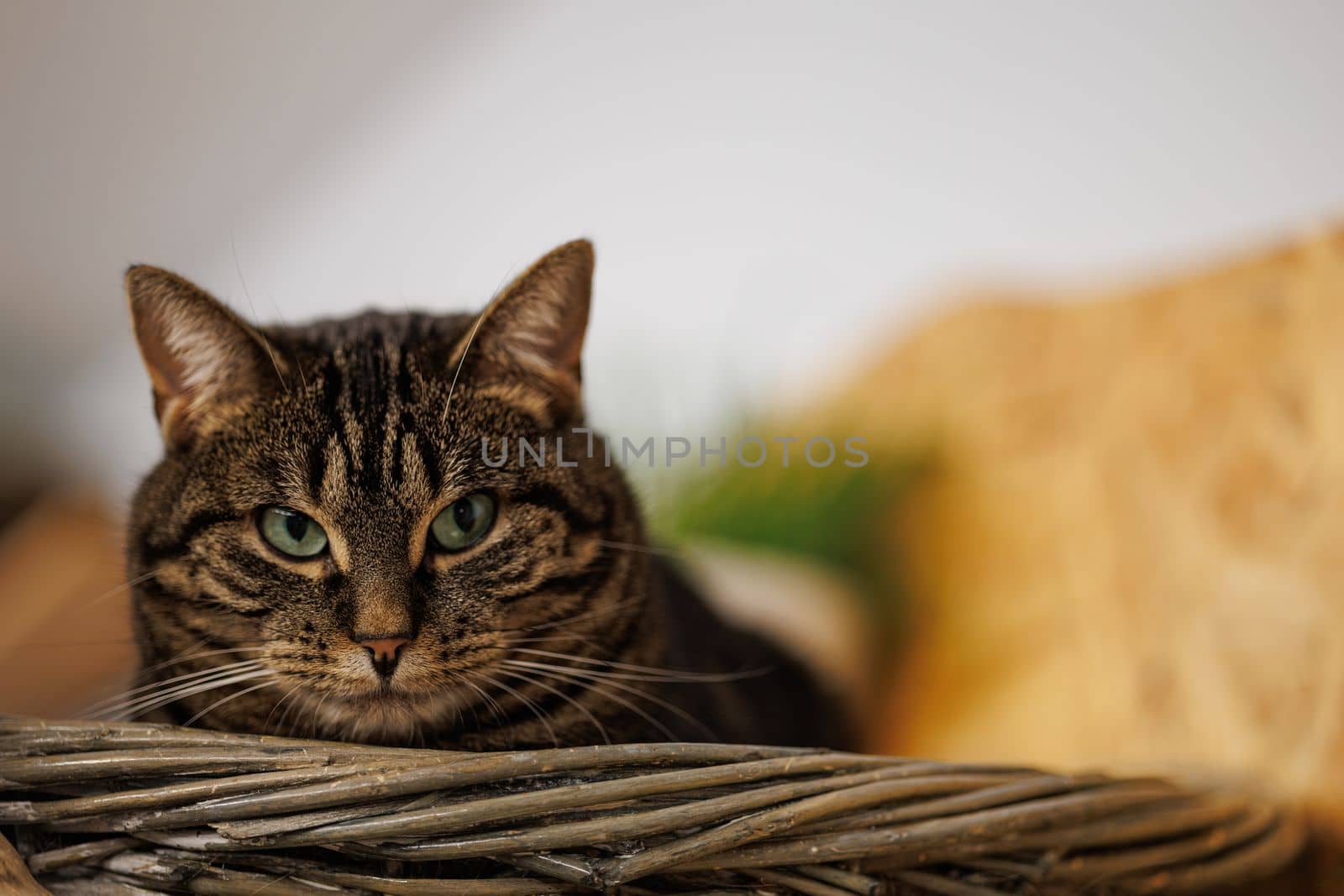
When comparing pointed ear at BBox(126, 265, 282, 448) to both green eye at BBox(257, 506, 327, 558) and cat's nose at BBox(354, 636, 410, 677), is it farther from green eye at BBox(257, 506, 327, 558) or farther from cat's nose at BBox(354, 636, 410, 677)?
cat's nose at BBox(354, 636, 410, 677)

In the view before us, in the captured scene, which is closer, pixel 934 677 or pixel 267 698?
pixel 267 698

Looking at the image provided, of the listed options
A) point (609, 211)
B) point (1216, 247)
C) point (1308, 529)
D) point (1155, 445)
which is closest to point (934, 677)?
point (1155, 445)

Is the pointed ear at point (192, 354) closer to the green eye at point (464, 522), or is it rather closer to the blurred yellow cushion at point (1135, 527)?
the green eye at point (464, 522)

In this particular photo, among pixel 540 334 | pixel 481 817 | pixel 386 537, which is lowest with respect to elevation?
pixel 481 817

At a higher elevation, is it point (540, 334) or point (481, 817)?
point (540, 334)

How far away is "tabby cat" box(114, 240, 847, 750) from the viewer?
0.75 metres

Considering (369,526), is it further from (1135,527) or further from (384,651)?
(1135,527)

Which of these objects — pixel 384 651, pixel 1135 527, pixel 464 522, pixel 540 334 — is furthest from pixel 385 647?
pixel 1135 527

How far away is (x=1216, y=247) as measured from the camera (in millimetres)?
1615

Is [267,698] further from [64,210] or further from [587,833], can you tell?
[64,210]

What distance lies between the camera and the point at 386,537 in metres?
0.75

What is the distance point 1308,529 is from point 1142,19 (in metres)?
0.92

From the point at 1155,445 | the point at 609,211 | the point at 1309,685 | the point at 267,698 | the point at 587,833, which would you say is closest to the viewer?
the point at 587,833

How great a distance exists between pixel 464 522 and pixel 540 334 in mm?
198
